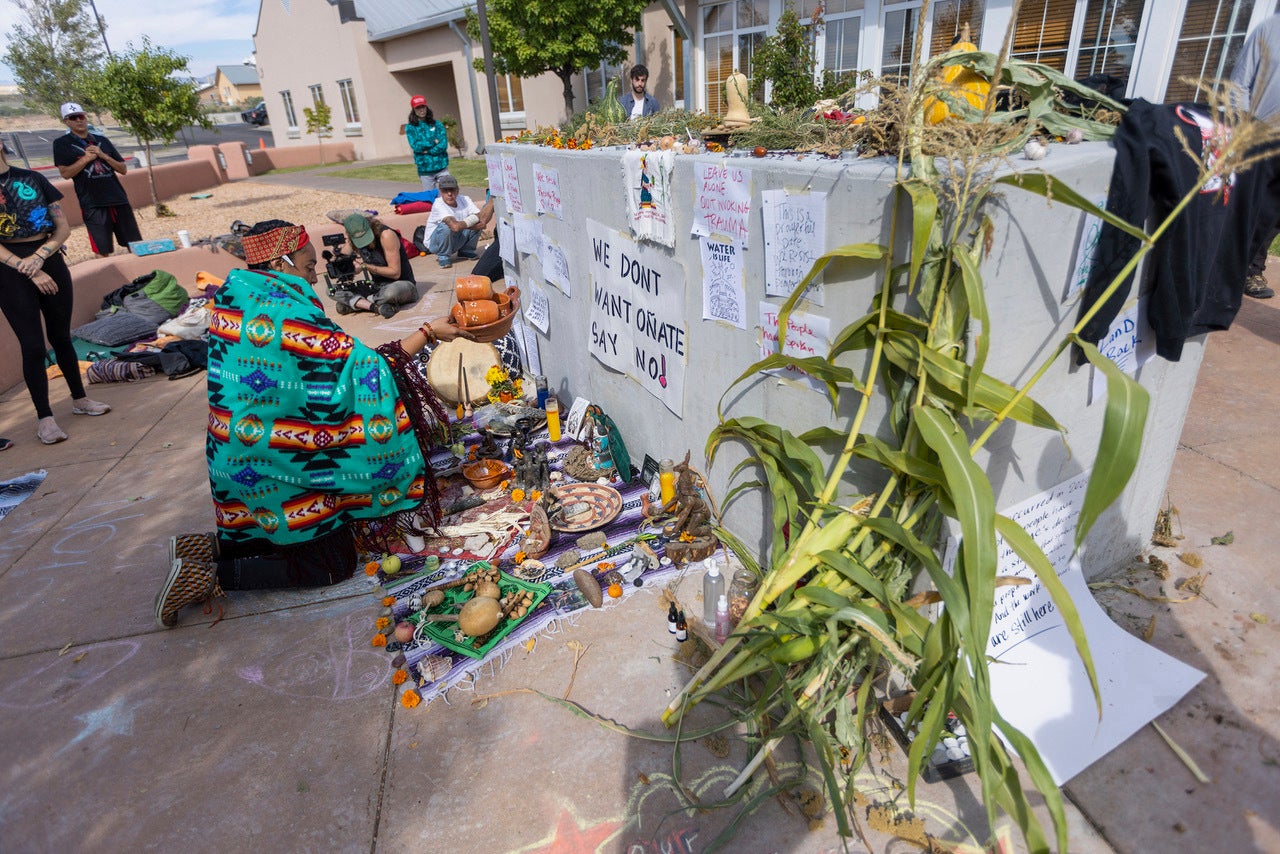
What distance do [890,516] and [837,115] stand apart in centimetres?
154

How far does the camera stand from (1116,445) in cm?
160

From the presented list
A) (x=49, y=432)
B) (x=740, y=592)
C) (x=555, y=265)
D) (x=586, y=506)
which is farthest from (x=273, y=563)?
(x=49, y=432)

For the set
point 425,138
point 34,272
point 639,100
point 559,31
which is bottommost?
point 34,272

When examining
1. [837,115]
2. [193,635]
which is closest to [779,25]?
[837,115]

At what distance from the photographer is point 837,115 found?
2.64 meters

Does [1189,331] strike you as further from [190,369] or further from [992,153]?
[190,369]

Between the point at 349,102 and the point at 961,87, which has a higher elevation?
the point at 349,102

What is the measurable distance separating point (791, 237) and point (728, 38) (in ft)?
39.0

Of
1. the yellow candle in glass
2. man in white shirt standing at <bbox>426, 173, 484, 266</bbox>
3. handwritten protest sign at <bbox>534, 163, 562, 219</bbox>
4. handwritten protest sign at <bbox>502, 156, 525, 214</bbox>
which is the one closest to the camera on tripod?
man in white shirt standing at <bbox>426, 173, 484, 266</bbox>

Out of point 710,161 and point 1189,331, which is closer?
point 1189,331

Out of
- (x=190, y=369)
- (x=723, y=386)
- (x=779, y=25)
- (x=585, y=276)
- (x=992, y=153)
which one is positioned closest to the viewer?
(x=992, y=153)

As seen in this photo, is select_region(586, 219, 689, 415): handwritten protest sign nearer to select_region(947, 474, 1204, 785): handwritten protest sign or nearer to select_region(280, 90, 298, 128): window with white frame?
select_region(947, 474, 1204, 785): handwritten protest sign

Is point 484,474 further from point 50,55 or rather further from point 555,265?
point 50,55

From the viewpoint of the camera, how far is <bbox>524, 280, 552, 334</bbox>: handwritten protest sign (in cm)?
478
